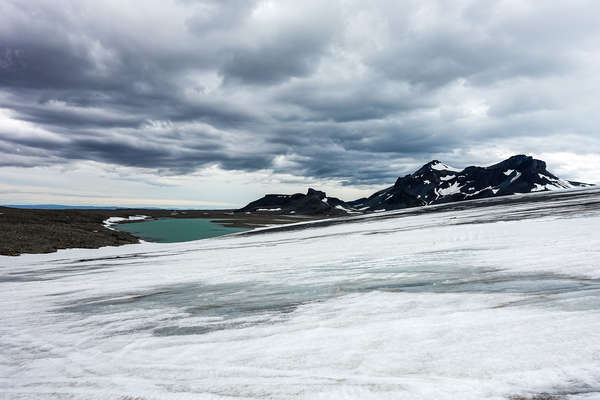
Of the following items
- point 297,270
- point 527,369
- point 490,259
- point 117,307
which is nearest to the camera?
point 527,369

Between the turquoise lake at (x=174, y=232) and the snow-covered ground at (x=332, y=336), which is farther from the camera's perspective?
the turquoise lake at (x=174, y=232)

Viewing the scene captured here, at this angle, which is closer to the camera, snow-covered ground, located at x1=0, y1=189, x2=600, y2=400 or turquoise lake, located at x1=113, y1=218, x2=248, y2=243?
snow-covered ground, located at x1=0, y1=189, x2=600, y2=400

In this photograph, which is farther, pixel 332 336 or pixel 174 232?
pixel 174 232

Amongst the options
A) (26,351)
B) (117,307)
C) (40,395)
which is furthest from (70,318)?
(40,395)

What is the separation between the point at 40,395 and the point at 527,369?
22.9 feet

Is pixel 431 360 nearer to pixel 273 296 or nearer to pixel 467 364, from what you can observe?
pixel 467 364

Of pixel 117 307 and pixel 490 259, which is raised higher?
pixel 490 259

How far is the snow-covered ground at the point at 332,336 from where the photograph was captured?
→ 15.3 ft

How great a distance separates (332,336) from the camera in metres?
6.62

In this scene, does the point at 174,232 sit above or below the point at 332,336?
below

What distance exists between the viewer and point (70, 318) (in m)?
10.0

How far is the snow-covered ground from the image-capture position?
15.3ft

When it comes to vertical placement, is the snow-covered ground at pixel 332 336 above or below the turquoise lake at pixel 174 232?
above

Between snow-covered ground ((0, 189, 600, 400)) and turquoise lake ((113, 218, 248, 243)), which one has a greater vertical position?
snow-covered ground ((0, 189, 600, 400))
